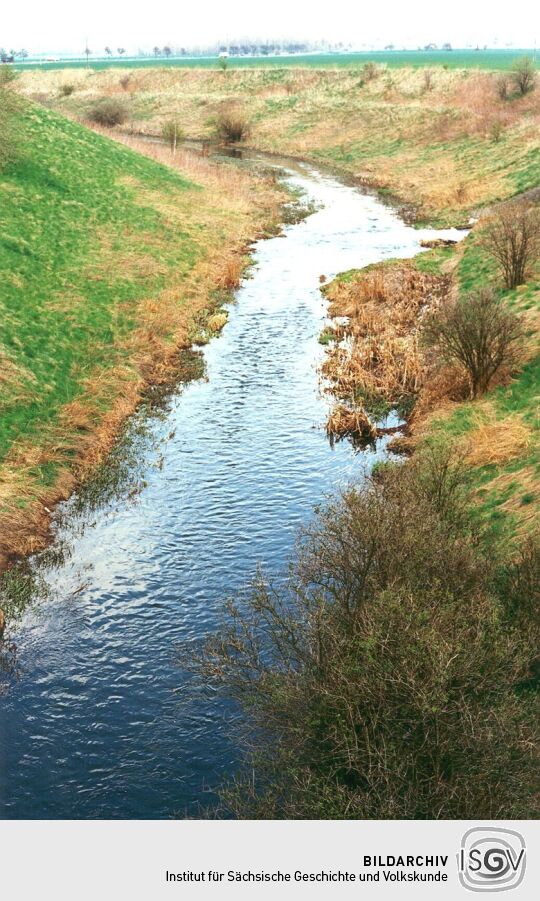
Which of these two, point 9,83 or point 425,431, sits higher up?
point 9,83

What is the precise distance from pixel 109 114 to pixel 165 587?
98.9m

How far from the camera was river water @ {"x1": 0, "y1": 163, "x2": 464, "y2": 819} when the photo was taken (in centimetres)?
1611

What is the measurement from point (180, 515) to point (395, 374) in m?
12.4

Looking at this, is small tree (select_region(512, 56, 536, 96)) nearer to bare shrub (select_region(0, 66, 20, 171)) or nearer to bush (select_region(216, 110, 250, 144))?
bush (select_region(216, 110, 250, 144))

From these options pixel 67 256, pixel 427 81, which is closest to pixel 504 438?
pixel 67 256

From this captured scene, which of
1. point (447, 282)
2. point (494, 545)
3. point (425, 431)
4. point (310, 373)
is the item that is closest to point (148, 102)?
point (447, 282)

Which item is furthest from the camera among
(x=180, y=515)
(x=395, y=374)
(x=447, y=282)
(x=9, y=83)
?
(x=9, y=83)

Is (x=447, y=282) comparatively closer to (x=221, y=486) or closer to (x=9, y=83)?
(x=221, y=486)

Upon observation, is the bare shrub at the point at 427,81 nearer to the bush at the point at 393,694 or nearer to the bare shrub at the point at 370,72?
the bare shrub at the point at 370,72

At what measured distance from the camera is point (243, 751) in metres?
16.3

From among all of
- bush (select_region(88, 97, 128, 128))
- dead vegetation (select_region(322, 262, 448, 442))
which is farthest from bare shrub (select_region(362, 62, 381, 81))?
dead vegetation (select_region(322, 262, 448, 442))

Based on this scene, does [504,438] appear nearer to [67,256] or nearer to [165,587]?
[165,587]

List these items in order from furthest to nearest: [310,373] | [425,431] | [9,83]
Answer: [9,83]
[310,373]
[425,431]

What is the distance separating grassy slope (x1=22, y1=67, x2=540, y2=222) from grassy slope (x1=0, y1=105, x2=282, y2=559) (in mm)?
16918
